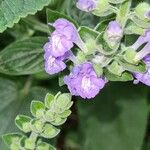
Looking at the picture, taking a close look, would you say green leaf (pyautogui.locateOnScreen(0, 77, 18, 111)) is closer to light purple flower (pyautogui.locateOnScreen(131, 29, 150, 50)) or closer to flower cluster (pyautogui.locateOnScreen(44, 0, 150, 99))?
flower cluster (pyautogui.locateOnScreen(44, 0, 150, 99))

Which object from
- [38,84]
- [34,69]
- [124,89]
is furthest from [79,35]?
[124,89]

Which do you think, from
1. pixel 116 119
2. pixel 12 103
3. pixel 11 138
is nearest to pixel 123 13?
pixel 11 138

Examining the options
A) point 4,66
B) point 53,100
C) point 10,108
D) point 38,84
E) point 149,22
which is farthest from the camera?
point 38,84

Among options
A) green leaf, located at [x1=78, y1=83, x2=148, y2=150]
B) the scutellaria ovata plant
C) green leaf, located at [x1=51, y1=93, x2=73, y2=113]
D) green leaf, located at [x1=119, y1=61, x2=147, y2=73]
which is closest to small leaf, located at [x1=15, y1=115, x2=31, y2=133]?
the scutellaria ovata plant

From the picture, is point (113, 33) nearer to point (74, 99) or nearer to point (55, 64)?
point (55, 64)

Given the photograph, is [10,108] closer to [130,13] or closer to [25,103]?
[25,103]
